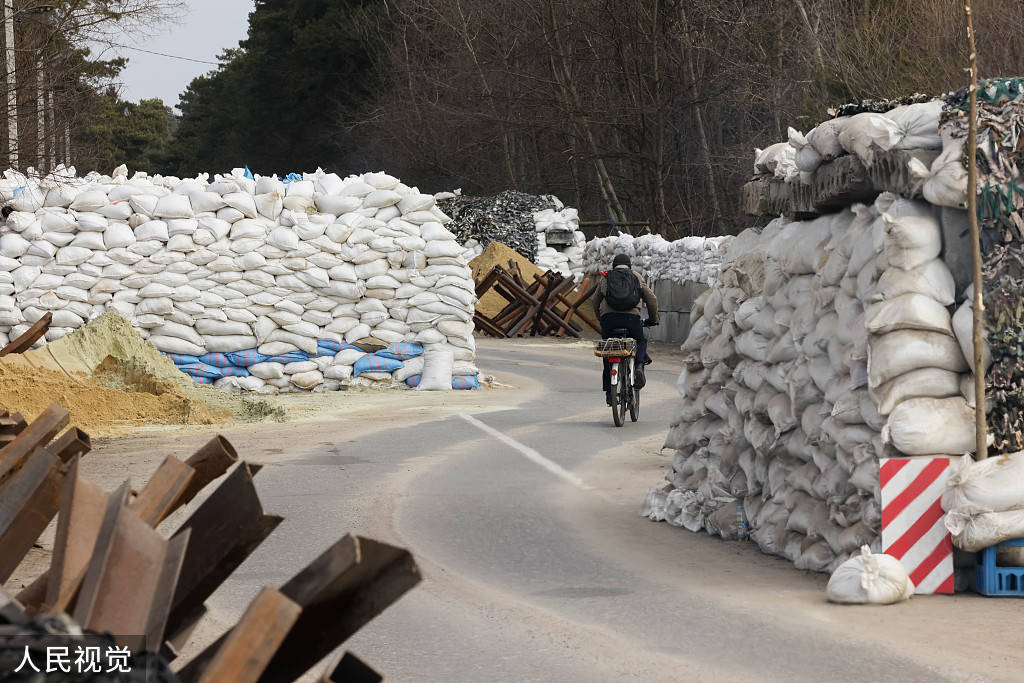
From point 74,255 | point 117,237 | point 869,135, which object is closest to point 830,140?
point 869,135

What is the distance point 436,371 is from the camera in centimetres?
1789

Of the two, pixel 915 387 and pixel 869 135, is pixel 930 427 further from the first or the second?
pixel 869 135

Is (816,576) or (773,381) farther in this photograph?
(773,381)

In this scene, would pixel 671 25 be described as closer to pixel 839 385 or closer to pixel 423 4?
pixel 423 4

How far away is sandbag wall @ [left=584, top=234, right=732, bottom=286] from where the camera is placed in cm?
2566

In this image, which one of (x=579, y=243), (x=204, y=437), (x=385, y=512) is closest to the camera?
(x=385, y=512)

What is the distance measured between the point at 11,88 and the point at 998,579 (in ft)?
32.9

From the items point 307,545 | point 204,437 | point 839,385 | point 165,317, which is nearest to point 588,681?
point 839,385

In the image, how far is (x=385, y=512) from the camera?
27.3ft

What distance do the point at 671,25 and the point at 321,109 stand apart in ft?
78.8

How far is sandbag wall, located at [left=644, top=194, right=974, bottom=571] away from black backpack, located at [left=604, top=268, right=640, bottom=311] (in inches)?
162

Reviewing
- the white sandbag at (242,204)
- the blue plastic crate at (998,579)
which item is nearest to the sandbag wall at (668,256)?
the white sandbag at (242,204)

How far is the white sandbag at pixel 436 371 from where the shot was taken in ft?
58.6

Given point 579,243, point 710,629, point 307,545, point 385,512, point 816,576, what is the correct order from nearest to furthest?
1. point 710,629
2. point 816,576
3. point 307,545
4. point 385,512
5. point 579,243
